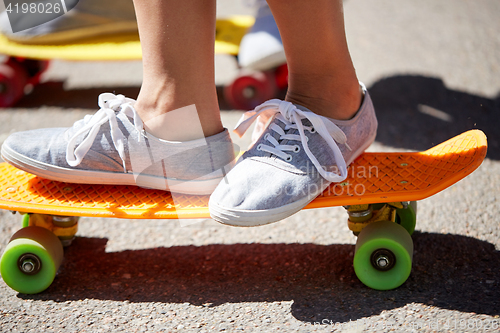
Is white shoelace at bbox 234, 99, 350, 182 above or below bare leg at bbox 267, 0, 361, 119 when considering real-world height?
Result: below

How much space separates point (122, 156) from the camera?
47.9 inches

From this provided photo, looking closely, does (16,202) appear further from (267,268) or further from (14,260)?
(267,268)

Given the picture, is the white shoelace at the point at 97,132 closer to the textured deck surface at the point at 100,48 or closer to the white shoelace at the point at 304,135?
the white shoelace at the point at 304,135

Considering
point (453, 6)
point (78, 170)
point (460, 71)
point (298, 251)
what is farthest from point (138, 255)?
point (453, 6)

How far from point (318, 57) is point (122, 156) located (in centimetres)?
56

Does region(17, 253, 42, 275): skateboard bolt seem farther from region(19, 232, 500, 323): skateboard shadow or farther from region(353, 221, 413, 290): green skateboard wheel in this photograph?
region(353, 221, 413, 290): green skateboard wheel

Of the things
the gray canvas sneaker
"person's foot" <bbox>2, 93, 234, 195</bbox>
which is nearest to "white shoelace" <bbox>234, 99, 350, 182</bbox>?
the gray canvas sneaker

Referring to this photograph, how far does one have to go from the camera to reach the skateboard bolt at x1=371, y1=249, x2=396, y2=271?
1.17 meters

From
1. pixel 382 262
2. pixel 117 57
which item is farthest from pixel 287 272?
pixel 117 57

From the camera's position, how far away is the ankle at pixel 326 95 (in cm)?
124

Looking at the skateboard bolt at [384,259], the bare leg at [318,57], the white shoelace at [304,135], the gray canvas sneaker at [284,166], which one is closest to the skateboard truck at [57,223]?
the gray canvas sneaker at [284,166]

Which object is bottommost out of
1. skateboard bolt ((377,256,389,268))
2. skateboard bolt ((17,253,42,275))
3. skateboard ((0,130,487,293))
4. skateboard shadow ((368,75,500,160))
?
skateboard shadow ((368,75,500,160))

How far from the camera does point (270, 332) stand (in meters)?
1.07

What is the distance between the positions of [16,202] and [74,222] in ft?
0.61
